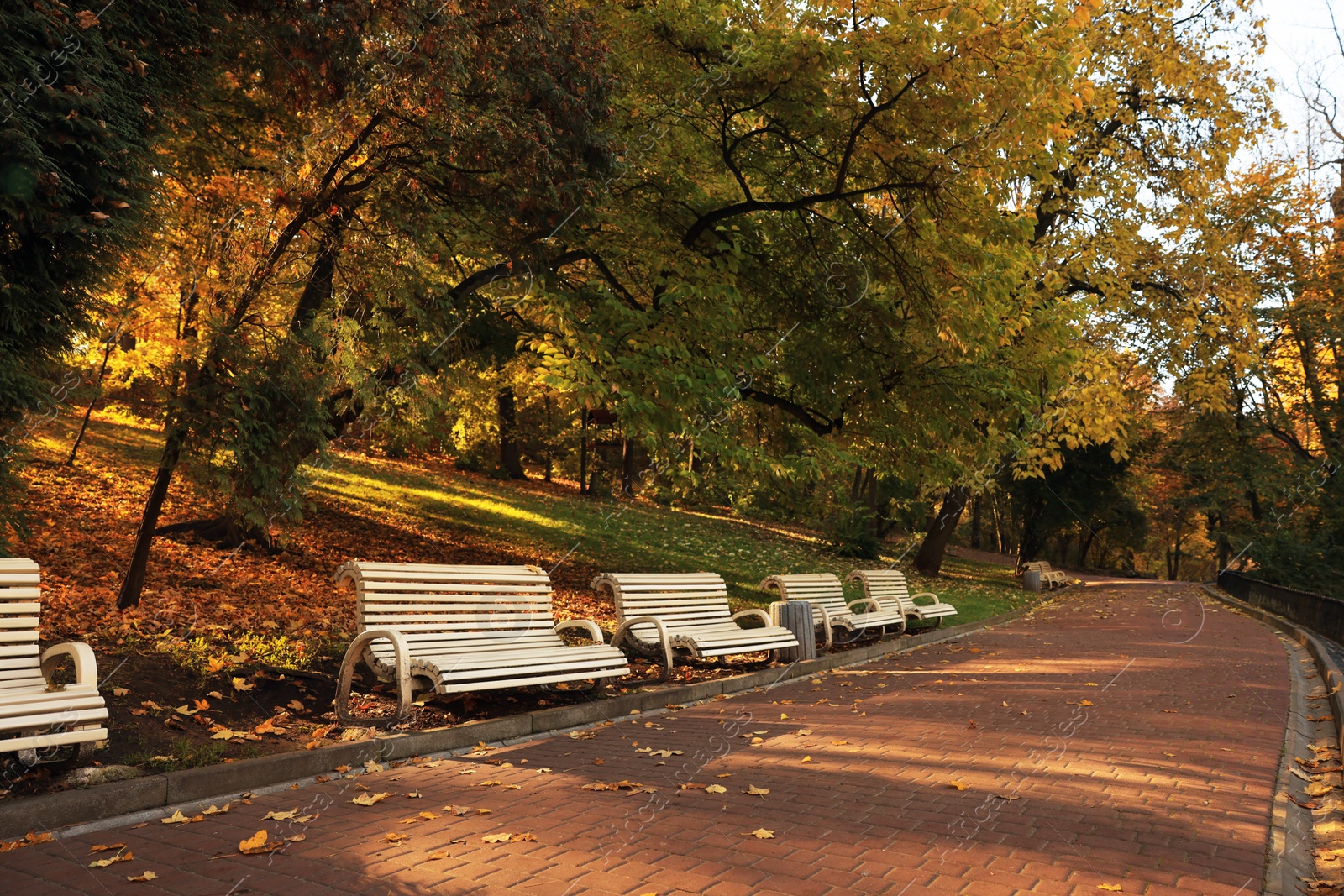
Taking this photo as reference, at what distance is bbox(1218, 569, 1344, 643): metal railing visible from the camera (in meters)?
14.1

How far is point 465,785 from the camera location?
17.5ft

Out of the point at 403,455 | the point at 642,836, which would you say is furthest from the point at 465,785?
the point at 403,455

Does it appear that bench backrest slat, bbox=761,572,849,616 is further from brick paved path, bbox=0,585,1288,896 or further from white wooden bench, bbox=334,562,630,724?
white wooden bench, bbox=334,562,630,724

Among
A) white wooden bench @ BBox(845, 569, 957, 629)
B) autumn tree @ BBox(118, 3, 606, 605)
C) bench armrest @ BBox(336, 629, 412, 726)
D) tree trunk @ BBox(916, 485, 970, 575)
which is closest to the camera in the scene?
bench armrest @ BBox(336, 629, 412, 726)

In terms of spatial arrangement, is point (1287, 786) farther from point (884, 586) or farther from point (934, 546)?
point (934, 546)

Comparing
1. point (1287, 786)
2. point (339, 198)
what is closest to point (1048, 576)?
point (1287, 786)

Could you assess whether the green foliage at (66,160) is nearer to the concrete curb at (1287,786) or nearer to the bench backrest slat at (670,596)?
the bench backrest slat at (670,596)

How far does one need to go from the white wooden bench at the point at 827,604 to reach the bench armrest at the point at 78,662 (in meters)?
7.75

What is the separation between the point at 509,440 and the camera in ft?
100.0

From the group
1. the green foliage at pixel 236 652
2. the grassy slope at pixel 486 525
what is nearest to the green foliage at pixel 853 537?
the grassy slope at pixel 486 525

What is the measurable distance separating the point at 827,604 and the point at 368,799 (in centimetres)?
870

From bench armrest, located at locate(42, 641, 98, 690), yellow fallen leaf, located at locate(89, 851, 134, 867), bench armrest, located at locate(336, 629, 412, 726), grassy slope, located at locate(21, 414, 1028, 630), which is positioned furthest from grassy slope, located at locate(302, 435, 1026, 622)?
yellow fallen leaf, located at locate(89, 851, 134, 867)

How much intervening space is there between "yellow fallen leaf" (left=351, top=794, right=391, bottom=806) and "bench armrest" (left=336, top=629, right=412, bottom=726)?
1.22 m

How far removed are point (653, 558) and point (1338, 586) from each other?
13382 mm
